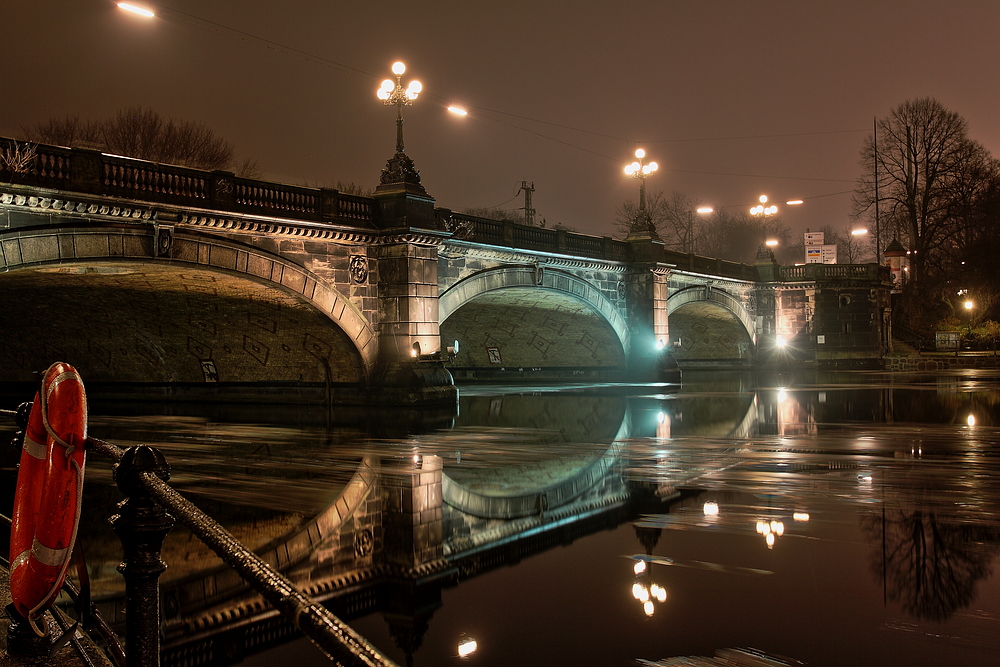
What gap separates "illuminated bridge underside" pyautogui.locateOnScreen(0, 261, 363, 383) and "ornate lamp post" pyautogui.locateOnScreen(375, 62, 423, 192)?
4.02 m

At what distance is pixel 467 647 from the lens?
4488 mm

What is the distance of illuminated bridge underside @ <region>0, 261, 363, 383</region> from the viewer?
19078 millimetres

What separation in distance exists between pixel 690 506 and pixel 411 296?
1346cm

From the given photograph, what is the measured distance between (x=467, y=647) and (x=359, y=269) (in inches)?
656

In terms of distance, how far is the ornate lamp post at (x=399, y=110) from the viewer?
63.7 feet

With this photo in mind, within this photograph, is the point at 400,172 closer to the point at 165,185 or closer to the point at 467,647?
the point at 165,185

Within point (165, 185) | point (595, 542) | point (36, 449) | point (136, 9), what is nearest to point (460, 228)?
point (165, 185)

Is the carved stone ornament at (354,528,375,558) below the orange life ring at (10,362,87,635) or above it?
below

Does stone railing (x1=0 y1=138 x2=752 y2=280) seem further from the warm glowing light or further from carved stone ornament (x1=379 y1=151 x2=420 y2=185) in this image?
the warm glowing light

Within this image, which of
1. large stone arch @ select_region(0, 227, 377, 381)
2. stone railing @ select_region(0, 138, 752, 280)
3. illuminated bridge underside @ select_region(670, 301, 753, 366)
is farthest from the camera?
illuminated bridge underside @ select_region(670, 301, 753, 366)

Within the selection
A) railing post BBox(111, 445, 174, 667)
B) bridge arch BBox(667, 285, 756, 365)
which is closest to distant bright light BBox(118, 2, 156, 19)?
railing post BBox(111, 445, 174, 667)

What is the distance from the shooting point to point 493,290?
24.9 metres

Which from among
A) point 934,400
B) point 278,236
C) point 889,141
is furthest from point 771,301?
point 278,236

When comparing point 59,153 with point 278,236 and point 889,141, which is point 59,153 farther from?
point 889,141
